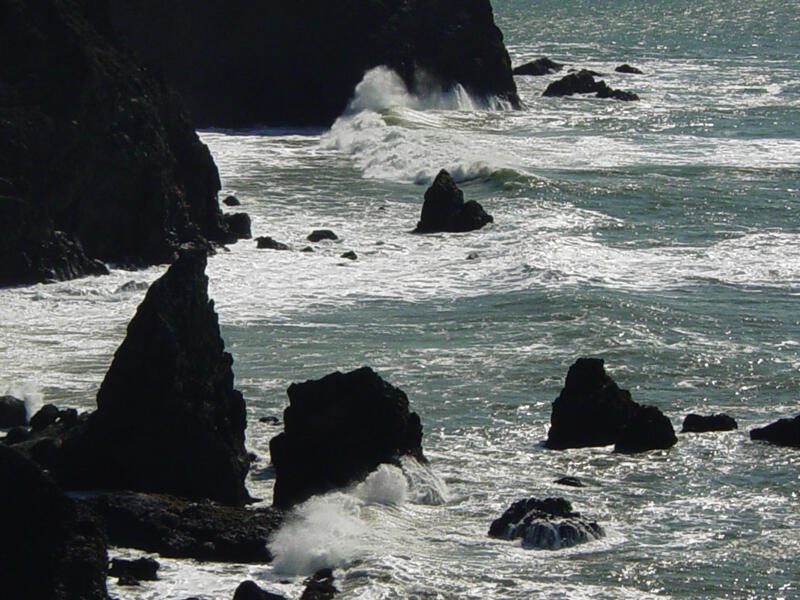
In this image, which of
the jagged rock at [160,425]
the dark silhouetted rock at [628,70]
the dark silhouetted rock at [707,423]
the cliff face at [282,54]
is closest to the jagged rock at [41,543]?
the jagged rock at [160,425]

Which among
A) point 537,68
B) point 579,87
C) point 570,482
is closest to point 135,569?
point 570,482

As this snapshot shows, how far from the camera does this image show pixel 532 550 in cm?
2755

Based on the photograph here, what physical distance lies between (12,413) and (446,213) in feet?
83.1

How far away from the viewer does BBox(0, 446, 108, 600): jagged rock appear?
2245 cm

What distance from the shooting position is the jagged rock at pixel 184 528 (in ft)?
86.7

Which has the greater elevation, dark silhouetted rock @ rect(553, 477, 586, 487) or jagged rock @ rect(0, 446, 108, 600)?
jagged rock @ rect(0, 446, 108, 600)

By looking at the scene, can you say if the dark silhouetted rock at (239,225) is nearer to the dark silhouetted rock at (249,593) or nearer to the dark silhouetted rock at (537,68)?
the dark silhouetted rock at (249,593)

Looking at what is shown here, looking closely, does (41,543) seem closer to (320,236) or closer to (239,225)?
(320,236)

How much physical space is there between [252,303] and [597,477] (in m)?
16.2

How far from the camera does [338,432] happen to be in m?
30.4

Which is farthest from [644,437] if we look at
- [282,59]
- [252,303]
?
[282,59]

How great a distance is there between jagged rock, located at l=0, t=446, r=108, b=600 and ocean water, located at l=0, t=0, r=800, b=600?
2103 millimetres

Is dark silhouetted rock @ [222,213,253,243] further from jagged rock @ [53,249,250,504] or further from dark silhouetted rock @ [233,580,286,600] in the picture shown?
dark silhouetted rock @ [233,580,286,600]

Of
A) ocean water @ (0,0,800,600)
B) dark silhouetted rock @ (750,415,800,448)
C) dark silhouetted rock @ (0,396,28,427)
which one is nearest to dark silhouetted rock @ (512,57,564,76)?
ocean water @ (0,0,800,600)
